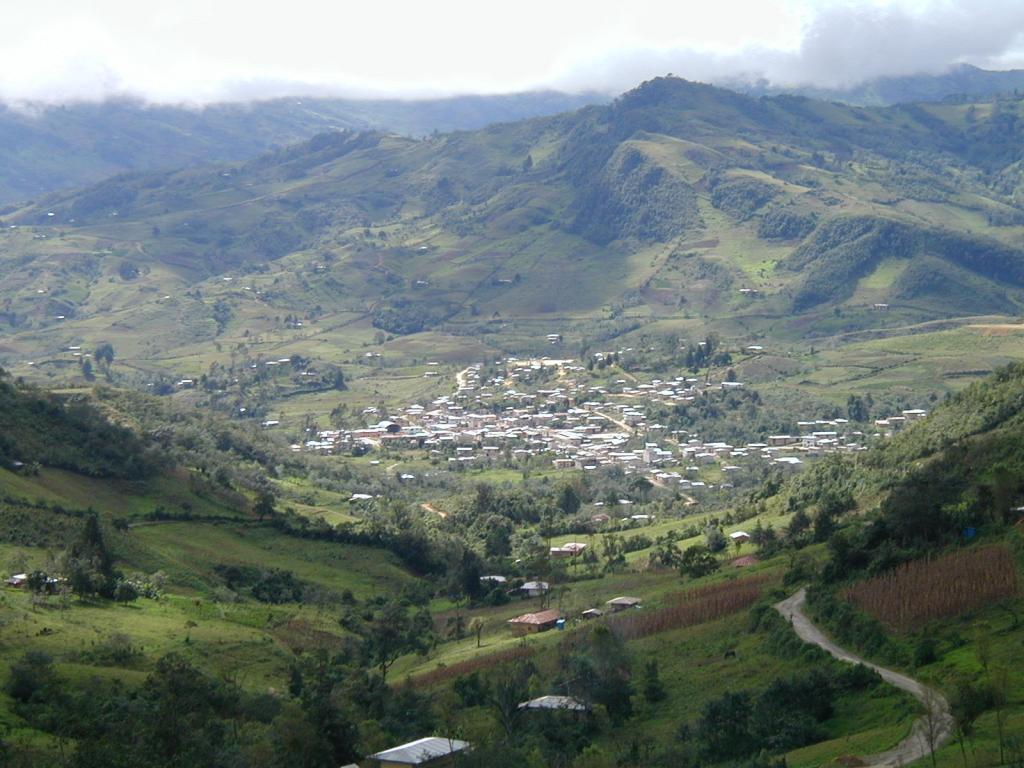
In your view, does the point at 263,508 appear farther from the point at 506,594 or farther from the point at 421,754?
the point at 421,754

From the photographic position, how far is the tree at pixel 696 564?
7438cm

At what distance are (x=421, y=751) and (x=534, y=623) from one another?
25.4 meters

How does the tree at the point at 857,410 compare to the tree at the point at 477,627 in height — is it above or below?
below

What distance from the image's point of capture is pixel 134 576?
239ft

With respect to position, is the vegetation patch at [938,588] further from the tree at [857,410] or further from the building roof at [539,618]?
the tree at [857,410]

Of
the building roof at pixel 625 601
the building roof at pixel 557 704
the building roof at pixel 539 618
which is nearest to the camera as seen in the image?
the building roof at pixel 557 704

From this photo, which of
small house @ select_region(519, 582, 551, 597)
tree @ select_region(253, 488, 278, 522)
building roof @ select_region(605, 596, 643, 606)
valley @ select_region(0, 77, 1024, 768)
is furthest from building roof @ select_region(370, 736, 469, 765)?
tree @ select_region(253, 488, 278, 522)

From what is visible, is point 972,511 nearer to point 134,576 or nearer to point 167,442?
point 134,576

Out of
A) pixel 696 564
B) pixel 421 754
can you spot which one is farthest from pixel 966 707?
pixel 696 564

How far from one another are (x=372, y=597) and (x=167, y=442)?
3593 cm

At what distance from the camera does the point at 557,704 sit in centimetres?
5259

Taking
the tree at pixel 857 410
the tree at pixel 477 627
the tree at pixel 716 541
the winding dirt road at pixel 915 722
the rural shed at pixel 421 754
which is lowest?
the tree at pixel 857 410

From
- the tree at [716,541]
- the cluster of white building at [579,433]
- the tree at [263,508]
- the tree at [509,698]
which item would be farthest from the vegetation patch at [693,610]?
the cluster of white building at [579,433]

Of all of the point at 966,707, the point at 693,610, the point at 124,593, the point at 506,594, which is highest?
the point at 966,707
